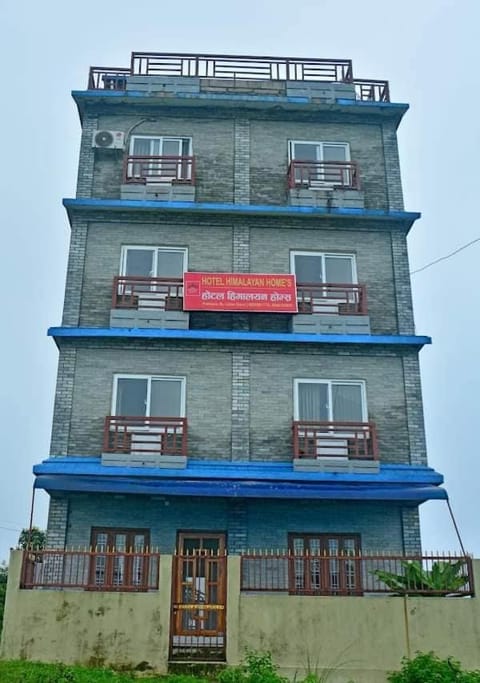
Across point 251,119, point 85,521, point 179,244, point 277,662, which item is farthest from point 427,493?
point 251,119

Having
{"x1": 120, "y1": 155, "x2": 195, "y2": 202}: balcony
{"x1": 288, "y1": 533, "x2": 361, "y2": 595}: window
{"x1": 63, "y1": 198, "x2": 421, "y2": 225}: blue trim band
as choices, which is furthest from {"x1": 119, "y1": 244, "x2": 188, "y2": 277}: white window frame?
{"x1": 288, "y1": 533, "x2": 361, "y2": 595}: window

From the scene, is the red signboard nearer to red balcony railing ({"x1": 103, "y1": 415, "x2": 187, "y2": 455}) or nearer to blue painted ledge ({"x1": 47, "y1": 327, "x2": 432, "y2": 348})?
blue painted ledge ({"x1": 47, "y1": 327, "x2": 432, "y2": 348})

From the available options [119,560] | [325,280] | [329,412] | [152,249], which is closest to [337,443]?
[329,412]

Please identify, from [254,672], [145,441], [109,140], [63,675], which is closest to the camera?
[63,675]

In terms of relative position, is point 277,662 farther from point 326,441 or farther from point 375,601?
point 326,441

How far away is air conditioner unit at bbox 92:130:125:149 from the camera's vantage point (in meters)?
18.1

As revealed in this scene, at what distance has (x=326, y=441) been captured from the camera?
621 inches

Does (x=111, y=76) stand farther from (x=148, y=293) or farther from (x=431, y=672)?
(x=431, y=672)

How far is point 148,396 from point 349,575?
18.1 feet

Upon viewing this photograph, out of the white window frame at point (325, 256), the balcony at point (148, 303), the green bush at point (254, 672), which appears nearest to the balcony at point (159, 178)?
the balcony at point (148, 303)

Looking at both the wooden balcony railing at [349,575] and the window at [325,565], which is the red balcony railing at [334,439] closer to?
the window at [325,565]

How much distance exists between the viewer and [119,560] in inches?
554

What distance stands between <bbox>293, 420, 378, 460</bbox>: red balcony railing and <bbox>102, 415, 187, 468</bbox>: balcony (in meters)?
2.42

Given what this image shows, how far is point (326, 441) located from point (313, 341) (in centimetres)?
219
